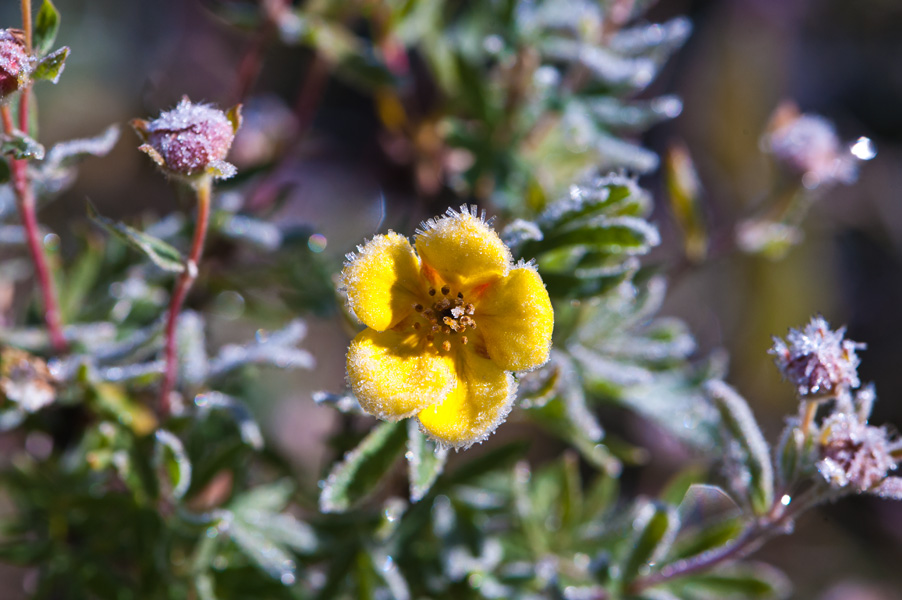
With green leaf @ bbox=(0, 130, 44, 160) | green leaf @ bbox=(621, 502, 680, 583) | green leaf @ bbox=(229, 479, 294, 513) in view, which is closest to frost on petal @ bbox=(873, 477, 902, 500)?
green leaf @ bbox=(621, 502, 680, 583)

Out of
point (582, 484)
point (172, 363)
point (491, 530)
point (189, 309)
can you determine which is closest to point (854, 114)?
point (582, 484)

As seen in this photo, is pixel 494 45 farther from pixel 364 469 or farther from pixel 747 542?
pixel 747 542

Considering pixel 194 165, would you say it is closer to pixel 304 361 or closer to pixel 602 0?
pixel 304 361

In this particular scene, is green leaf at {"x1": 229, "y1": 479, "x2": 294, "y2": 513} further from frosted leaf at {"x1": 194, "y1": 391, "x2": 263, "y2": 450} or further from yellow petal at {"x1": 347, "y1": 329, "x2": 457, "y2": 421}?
yellow petal at {"x1": 347, "y1": 329, "x2": 457, "y2": 421}

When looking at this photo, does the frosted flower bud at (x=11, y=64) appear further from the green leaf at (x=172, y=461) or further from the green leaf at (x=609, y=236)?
the green leaf at (x=609, y=236)

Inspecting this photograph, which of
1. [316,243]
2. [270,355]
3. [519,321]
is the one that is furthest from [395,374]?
[316,243]

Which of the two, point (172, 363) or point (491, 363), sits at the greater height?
point (491, 363)
